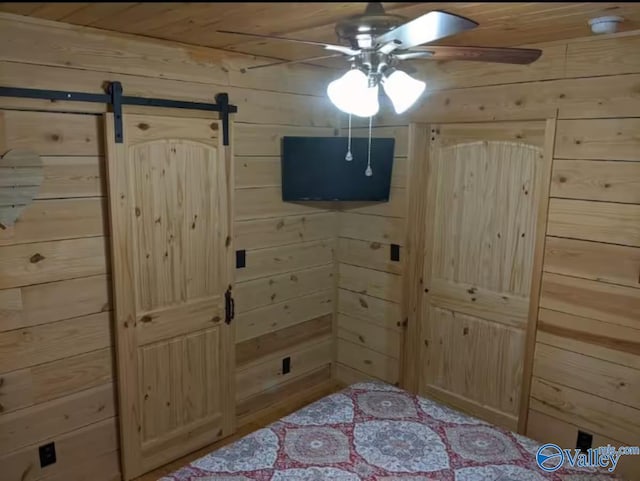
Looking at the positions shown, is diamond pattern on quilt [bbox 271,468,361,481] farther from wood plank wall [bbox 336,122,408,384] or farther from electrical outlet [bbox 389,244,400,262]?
electrical outlet [bbox 389,244,400,262]

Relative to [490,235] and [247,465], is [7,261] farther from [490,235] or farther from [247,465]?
[490,235]

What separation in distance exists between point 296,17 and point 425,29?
0.78m

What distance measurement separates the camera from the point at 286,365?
3.78 metres

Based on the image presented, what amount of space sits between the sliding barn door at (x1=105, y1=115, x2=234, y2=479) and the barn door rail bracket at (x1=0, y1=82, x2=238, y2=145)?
5 centimetres

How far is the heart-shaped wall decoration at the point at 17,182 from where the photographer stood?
91.8 inches

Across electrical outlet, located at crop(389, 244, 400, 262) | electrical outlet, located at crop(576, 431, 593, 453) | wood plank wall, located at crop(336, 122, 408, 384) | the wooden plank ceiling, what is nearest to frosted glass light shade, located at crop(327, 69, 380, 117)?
the wooden plank ceiling

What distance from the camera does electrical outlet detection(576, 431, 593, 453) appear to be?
2.83 meters

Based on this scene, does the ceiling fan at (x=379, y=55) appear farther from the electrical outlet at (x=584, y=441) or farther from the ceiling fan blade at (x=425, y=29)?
the electrical outlet at (x=584, y=441)

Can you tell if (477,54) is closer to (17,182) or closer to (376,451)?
(376,451)

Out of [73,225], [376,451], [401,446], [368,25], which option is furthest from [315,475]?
[368,25]

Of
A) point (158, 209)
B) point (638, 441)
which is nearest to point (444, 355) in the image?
point (638, 441)

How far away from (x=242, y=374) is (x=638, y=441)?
2.27 metres

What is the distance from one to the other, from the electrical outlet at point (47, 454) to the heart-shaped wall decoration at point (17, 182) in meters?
1.11

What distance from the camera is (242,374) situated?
3.49 m
